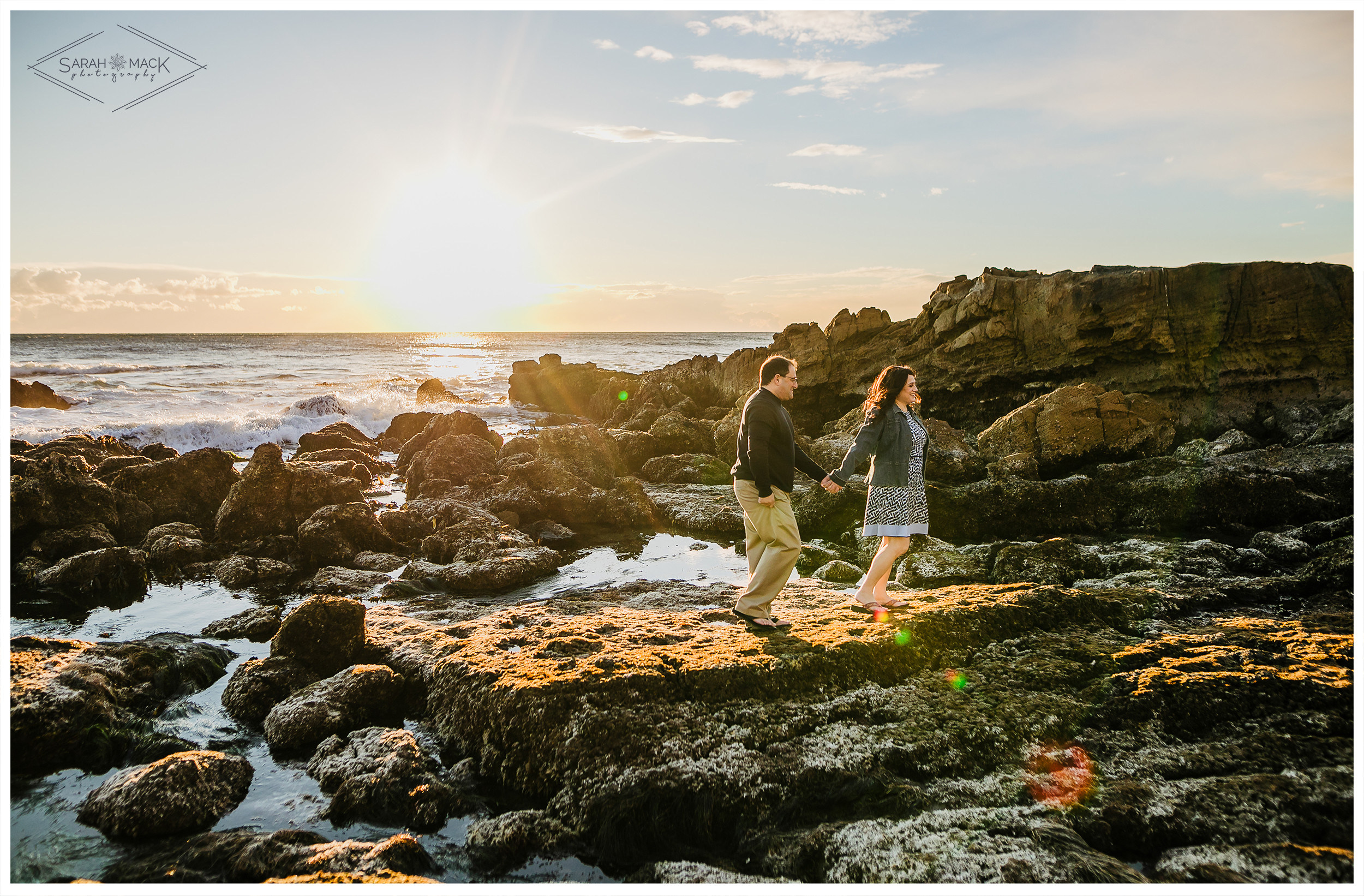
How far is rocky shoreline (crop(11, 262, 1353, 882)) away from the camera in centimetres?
367

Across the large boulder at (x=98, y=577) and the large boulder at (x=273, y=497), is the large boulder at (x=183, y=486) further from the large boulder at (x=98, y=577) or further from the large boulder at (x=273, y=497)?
the large boulder at (x=98, y=577)

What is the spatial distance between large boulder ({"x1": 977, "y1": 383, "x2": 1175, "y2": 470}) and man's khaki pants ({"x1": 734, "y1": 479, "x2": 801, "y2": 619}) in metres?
10.1

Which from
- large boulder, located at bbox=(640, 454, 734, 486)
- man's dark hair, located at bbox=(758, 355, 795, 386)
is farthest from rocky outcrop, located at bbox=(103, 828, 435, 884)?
large boulder, located at bbox=(640, 454, 734, 486)

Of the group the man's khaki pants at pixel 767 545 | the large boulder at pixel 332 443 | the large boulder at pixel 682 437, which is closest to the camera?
the man's khaki pants at pixel 767 545

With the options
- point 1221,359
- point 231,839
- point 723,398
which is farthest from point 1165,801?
point 723,398

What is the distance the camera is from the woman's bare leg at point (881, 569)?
6.58 m

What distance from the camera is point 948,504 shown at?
1124 centimetres

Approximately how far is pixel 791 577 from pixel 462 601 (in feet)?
12.8

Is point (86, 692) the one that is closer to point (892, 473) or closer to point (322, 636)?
point (322, 636)

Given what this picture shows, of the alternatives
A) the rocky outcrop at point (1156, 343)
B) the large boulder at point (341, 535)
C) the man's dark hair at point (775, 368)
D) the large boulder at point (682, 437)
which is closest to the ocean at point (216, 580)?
the large boulder at point (341, 535)

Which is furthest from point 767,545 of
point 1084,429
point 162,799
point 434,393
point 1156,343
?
point 434,393

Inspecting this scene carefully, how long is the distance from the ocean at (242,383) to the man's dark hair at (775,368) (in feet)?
28.9

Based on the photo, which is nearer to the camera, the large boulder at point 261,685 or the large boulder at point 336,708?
the large boulder at point 336,708

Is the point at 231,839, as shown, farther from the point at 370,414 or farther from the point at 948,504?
the point at 370,414
